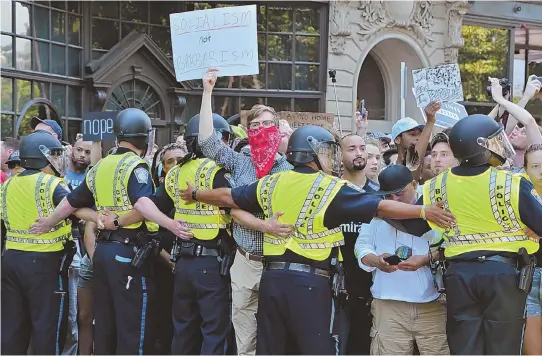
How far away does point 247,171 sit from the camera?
635 centimetres

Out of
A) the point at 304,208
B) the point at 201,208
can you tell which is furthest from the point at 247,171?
Answer: the point at 304,208

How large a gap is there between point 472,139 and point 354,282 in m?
1.85

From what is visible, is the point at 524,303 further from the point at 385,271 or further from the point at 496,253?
the point at 385,271

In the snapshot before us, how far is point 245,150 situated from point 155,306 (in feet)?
4.83

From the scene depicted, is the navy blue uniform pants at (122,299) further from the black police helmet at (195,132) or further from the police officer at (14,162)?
the police officer at (14,162)

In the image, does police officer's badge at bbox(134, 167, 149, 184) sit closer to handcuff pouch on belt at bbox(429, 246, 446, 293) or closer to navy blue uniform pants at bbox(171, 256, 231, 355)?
navy blue uniform pants at bbox(171, 256, 231, 355)

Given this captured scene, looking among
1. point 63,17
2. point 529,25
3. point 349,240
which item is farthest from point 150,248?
point 529,25

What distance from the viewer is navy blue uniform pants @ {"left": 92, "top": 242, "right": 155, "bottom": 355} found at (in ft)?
21.3

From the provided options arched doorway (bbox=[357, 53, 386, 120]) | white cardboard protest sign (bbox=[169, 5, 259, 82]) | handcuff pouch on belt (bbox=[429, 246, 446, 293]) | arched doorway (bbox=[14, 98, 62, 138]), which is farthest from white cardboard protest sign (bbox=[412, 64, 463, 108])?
arched doorway (bbox=[357, 53, 386, 120])

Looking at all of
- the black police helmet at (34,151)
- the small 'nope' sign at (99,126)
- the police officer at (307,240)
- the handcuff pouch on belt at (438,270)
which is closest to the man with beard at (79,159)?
the small 'nope' sign at (99,126)

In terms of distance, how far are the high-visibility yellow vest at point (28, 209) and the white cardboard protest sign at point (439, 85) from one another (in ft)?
11.5

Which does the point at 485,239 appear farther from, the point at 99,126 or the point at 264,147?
the point at 99,126

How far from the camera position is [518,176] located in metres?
5.20

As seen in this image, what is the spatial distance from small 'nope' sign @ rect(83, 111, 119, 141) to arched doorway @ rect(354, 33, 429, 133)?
418 inches
